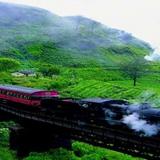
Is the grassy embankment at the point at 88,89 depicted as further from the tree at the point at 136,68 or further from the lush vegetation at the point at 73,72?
the tree at the point at 136,68

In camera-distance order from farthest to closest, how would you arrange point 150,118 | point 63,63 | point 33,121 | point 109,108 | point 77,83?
point 63,63 → point 77,83 → point 33,121 → point 109,108 → point 150,118

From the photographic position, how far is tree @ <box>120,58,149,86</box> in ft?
398

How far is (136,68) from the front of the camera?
400 ft

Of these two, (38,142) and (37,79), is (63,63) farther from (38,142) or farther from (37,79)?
(38,142)

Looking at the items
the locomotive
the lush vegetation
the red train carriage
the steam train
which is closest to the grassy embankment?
the lush vegetation

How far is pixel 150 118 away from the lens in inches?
1363

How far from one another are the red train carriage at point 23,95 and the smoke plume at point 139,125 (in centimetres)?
1602

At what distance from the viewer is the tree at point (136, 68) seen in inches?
4779

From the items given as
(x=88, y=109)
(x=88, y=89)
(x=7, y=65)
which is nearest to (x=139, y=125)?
(x=88, y=109)

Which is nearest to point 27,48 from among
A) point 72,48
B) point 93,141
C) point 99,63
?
point 72,48

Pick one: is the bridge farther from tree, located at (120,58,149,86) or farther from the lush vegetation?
tree, located at (120,58,149,86)

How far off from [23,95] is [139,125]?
20.5 m

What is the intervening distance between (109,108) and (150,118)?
225 inches

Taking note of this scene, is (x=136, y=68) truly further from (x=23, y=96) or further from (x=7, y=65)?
(x=23, y=96)
